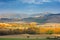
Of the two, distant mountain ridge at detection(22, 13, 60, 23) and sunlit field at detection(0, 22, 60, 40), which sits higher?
distant mountain ridge at detection(22, 13, 60, 23)

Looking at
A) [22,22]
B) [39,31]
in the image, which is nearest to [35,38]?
[39,31]

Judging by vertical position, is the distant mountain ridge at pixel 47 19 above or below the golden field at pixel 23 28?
above

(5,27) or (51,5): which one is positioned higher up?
(51,5)

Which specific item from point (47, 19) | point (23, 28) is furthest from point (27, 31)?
point (47, 19)

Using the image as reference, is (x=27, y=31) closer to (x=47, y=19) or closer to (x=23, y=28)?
(x=23, y=28)

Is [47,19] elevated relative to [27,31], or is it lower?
elevated

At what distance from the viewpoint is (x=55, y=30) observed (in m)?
2.88

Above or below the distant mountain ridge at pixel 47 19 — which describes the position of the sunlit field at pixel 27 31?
below

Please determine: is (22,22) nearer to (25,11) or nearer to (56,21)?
(25,11)

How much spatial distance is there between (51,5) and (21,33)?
0.75 m

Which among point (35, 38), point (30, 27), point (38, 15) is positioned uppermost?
point (38, 15)

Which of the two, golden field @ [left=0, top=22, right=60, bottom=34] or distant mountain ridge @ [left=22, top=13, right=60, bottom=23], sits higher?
distant mountain ridge @ [left=22, top=13, right=60, bottom=23]

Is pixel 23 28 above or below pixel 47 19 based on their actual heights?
below

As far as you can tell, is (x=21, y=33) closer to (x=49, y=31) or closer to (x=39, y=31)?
(x=39, y=31)
